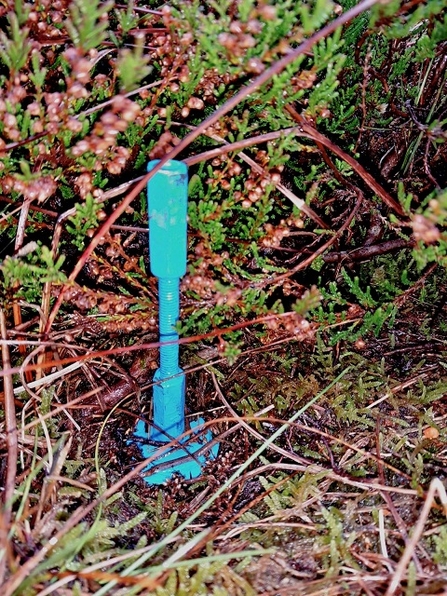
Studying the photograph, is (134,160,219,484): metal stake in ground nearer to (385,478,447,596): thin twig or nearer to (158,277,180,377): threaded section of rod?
(158,277,180,377): threaded section of rod

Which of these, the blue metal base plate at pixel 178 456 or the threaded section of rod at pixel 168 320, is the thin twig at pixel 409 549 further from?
the threaded section of rod at pixel 168 320

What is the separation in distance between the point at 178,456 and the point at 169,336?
1.21ft

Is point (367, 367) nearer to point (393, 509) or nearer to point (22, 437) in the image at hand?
point (393, 509)

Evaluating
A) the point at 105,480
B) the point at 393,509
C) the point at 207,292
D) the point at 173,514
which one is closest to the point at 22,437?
the point at 105,480

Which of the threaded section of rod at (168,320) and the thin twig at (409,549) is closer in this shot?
the thin twig at (409,549)

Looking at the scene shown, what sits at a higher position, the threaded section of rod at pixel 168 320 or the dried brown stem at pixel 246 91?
the dried brown stem at pixel 246 91

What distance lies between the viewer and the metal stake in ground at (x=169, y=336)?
52.6 inches

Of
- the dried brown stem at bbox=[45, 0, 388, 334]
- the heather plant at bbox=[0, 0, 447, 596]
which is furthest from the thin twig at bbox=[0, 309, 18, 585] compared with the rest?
the dried brown stem at bbox=[45, 0, 388, 334]

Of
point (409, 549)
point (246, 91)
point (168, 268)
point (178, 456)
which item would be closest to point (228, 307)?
point (168, 268)

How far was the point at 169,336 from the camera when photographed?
1.61 metres

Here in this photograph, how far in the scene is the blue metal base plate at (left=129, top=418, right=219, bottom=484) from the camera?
1659mm

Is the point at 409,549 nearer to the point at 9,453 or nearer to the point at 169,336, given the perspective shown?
the point at 169,336

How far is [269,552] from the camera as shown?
1.34 metres

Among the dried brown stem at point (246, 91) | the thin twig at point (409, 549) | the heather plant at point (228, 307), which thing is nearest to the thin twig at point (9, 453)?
the heather plant at point (228, 307)
